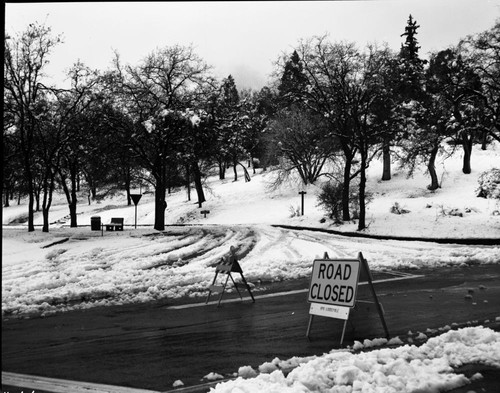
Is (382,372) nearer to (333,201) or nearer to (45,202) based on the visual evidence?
(333,201)

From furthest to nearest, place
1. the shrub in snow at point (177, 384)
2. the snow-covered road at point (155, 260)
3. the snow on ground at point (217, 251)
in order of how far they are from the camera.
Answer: the snow on ground at point (217, 251) → the snow-covered road at point (155, 260) → the shrub in snow at point (177, 384)

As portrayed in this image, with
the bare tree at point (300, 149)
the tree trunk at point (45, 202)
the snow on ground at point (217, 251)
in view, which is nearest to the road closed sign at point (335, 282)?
the snow on ground at point (217, 251)

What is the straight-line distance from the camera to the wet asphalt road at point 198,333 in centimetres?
618

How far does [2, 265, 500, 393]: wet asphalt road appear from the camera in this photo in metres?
6.18

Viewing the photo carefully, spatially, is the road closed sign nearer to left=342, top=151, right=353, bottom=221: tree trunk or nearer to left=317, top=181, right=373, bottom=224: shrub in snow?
left=342, top=151, right=353, bottom=221: tree trunk

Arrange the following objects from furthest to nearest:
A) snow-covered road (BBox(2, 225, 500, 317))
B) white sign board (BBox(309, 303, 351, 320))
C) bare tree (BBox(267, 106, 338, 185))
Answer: bare tree (BBox(267, 106, 338, 185))
snow-covered road (BBox(2, 225, 500, 317))
white sign board (BBox(309, 303, 351, 320))

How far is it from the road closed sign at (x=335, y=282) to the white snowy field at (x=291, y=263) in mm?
676

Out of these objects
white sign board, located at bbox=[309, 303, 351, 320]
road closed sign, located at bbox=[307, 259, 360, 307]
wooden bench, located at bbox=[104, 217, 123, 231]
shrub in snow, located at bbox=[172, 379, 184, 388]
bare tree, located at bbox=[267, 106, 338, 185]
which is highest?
bare tree, located at bbox=[267, 106, 338, 185]

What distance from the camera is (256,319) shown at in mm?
9172

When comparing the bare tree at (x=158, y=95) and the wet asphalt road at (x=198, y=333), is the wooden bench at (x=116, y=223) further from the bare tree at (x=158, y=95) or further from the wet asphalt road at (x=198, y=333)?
the wet asphalt road at (x=198, y=333)

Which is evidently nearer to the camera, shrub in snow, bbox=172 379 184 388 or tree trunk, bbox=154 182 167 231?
shrub in snow, bbox=172 379 184 388

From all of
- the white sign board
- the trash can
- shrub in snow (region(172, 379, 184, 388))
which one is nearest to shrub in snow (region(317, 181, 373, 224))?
the trash can

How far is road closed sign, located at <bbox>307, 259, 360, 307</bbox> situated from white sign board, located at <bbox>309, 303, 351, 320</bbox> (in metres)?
0.05

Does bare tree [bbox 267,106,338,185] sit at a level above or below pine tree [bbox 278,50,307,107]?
below
